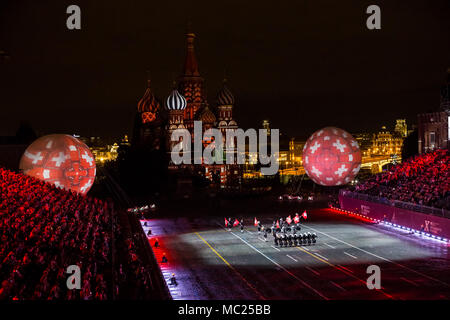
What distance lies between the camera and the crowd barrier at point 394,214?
30.3 metres

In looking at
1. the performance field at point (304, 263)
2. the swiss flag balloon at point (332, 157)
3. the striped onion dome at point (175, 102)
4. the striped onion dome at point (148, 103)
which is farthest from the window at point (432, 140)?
the striped onion dome at point (148, 103)

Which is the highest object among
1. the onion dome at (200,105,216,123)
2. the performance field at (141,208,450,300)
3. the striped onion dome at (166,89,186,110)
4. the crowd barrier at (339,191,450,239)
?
the striped onion dome at (166,89,186,110)

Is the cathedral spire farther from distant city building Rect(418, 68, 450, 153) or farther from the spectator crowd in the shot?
the spectator crowd

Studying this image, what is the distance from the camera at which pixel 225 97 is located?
330 feet

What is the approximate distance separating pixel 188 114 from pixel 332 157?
2722 inches

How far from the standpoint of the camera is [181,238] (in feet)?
106

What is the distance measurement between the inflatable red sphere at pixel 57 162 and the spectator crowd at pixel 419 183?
21.8 meters

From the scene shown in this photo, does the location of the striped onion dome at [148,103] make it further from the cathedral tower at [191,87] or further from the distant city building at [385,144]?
the distant city building at [385,144]

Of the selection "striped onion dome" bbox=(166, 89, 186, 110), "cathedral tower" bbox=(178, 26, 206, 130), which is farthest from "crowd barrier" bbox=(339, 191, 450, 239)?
"cathedral tower" bbox=(178, 26, 206, 130)

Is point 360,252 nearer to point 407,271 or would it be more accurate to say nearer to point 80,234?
point 407,271

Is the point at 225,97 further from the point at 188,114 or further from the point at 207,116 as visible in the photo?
the point at 188,114

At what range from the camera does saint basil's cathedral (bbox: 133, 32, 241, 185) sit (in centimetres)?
9450

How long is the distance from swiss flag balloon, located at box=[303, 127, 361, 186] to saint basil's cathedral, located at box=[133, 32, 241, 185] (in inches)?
1791
